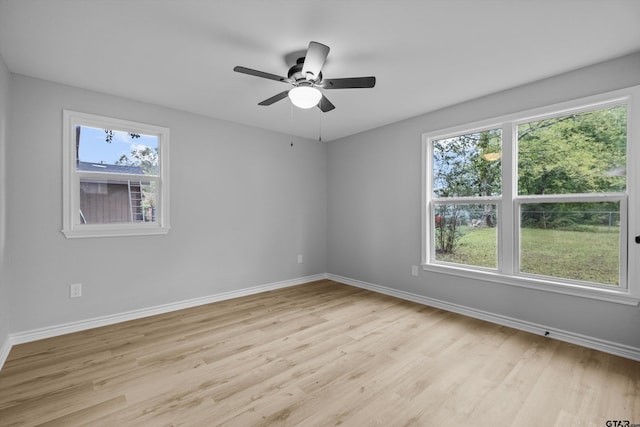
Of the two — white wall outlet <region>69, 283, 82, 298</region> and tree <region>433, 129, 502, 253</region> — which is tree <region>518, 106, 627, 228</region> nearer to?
tree <region>433, 129, 502, 253</region>

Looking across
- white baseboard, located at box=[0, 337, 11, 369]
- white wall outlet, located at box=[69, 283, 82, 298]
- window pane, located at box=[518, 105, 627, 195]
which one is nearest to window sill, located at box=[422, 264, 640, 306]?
window pane, located at box=[518, 105, 627, 195]

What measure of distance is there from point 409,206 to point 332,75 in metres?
2.01

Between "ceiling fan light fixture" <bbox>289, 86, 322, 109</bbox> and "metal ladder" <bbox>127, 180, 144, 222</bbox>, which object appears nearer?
"ceiling fan light fixture" <bbox>289, 86, 322, 109</bbox>

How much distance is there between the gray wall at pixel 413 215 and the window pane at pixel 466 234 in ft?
0.80

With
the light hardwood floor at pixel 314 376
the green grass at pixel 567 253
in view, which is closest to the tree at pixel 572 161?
the green grass at pixel 567 253

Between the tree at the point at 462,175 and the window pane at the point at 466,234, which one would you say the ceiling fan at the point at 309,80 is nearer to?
the tree at the point at 462,175

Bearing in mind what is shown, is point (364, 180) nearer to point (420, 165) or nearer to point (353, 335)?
point (420, 165)

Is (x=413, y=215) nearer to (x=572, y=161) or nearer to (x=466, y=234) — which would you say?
(x=466, y=234)

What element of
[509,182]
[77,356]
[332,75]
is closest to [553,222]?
→ [509,182]

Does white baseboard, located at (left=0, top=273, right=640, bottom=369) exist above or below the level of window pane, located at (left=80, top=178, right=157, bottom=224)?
below

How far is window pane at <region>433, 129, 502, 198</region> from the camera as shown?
3137 mm

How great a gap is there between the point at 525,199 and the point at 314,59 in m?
2.48

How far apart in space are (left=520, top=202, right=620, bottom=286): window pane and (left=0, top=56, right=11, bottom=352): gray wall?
474 centimetres

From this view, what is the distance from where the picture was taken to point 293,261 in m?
4.65
